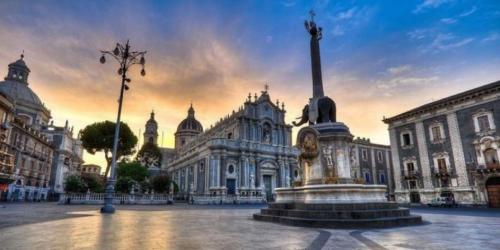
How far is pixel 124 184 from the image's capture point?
117ft

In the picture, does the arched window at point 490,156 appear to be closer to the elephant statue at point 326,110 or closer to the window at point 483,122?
the window at point 483,122

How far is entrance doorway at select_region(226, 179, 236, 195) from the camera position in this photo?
40.2 metres

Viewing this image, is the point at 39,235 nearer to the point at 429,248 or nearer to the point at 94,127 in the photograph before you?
the point at 429,248

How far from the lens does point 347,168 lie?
1178cm

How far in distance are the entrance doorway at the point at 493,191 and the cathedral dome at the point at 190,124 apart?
62.9m

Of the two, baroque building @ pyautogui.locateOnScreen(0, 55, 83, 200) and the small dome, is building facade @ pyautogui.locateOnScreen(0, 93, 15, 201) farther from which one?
the small dome

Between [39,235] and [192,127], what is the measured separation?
70.2 m

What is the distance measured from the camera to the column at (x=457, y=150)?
2662cm

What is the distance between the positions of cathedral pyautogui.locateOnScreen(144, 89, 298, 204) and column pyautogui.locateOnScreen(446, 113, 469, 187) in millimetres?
22775

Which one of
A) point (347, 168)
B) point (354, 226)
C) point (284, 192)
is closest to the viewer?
point (354, 226)

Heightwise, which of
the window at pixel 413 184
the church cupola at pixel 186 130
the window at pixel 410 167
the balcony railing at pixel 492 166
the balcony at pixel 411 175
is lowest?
the window at pixel 413 184

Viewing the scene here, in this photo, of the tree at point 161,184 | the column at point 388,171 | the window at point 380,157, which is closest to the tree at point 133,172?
the tree at point 161,184

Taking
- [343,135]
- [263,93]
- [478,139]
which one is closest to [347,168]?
[343,135]

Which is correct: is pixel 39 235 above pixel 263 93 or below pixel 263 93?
below
